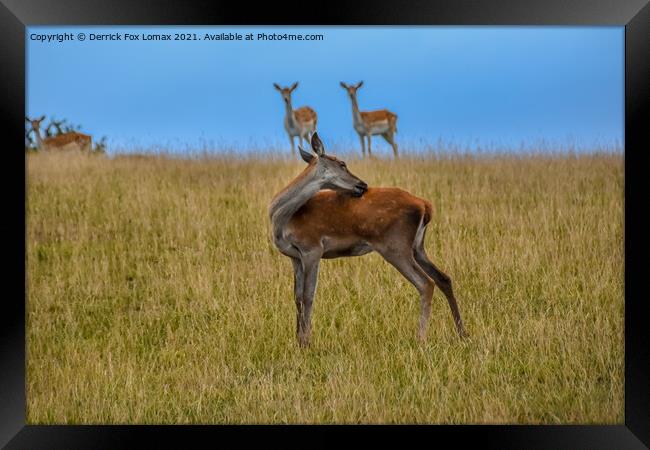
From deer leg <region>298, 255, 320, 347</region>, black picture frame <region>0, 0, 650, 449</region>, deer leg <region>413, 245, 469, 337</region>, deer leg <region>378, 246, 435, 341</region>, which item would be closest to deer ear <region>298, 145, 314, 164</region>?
deer leg <region>298, 255, 320, 347</region>

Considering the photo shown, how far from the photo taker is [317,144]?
6582 mm

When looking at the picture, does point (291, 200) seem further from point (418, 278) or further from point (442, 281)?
point (442, 281)

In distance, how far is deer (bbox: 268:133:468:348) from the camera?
260 inches

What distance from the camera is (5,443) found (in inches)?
212

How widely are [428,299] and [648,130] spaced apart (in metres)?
2.11

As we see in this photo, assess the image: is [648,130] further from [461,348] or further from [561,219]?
[561,219]

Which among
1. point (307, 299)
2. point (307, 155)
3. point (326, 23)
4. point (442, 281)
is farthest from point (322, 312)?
point (326, 23)

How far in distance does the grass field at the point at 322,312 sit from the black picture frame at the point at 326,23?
7.6 inches

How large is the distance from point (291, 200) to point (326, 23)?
67.5 inches

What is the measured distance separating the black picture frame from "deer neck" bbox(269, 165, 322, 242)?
5.35ft

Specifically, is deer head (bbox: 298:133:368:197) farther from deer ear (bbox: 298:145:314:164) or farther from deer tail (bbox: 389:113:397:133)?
deer tail (bbox: 389:113:397:133)

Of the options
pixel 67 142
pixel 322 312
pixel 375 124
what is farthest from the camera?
pixel 375 124

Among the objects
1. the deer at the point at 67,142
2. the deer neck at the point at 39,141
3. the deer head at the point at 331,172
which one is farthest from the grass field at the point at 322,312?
the deer at the point at 67,142

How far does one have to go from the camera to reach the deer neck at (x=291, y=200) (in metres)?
6.61
